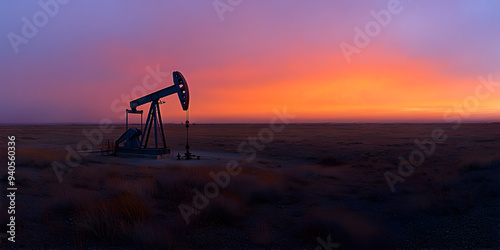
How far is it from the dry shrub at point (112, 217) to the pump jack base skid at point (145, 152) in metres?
11.9

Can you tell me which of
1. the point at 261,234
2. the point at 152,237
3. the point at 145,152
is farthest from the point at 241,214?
the point at 145,152

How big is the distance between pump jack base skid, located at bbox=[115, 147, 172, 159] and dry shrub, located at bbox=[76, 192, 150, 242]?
11.9 metres

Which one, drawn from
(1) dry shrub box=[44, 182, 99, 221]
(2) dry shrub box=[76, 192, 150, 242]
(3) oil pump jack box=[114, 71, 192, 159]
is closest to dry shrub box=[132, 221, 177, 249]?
(2) dry shrub box=[76, 192, 150, 242]

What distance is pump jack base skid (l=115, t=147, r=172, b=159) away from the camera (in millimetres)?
18142

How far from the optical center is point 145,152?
18406mm

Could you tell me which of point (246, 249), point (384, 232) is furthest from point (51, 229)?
point (384, 232)

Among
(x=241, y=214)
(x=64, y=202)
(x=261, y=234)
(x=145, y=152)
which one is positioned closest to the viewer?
(x=261, y=234)

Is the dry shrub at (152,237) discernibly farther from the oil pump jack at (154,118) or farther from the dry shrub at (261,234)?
the oil pump jack at (154,118)

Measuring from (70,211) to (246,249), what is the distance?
3.64 m

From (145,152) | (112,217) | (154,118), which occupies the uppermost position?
(154,118)

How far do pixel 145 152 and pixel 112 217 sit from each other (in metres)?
13.4

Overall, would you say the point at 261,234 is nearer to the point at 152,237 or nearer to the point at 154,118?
the point at 152,237

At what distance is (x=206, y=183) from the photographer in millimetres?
9281

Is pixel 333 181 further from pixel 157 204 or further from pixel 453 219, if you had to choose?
pixel 157 204
